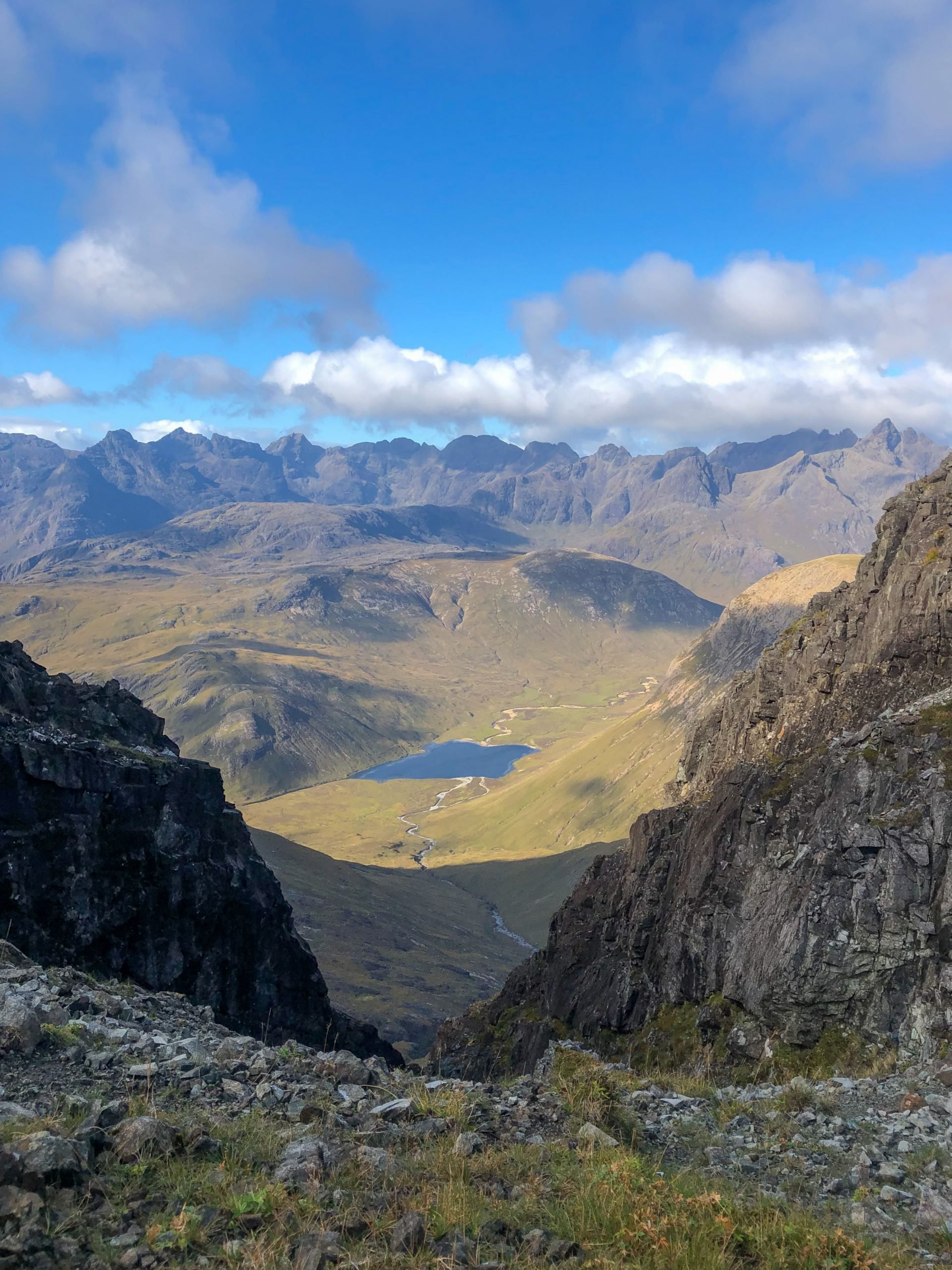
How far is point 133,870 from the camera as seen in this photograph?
47875mm

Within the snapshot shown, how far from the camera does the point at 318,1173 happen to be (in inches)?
486

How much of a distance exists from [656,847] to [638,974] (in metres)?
9.74

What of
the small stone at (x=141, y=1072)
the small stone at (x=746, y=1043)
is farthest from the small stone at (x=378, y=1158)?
the small stone at (x=746, y=1043)

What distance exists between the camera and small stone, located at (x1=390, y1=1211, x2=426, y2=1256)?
34.7ft

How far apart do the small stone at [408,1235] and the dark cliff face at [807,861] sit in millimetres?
24769

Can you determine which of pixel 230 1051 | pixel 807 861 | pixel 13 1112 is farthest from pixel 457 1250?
pixel 807 861

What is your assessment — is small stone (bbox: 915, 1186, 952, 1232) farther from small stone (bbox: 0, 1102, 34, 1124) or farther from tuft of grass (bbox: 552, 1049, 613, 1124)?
small stone (bbox: 0, 1102, 34, 1124)

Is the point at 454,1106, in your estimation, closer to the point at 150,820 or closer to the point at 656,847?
the point at 150,820

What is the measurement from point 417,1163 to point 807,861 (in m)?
30.7

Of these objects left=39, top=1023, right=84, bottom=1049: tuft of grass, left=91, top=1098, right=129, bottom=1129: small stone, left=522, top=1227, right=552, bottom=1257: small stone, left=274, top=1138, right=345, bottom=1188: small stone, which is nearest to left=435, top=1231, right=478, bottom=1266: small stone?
left=522, top=1227, right=552, bottom=1257: small stone

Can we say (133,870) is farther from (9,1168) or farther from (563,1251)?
(563,1251)

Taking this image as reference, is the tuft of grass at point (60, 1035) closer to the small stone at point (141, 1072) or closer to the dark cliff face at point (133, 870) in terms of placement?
the small stone at point (141, 1072)

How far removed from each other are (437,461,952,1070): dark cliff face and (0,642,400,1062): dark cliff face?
1622cm

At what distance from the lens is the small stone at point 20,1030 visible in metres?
16.1
